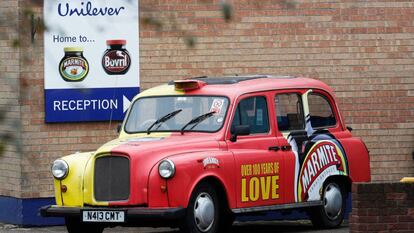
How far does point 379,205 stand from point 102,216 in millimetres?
2767

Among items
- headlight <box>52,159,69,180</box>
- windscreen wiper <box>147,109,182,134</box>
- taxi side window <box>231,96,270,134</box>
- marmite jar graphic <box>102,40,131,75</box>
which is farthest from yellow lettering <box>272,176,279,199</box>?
marmite jar graphic <box>102,40,131,75</box>

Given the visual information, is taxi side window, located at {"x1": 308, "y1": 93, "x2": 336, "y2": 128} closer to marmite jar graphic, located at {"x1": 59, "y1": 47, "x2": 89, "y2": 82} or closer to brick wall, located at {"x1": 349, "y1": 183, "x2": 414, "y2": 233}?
brick wall, located at {"x1": 349, "y1": 183, "x2": 414, "y2": 233}

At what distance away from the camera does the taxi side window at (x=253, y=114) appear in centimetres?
1270

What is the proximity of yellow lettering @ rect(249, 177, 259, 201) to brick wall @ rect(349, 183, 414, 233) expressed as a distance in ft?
5.35

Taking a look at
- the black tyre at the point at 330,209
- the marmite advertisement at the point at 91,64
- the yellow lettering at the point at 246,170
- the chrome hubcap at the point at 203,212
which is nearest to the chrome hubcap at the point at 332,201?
the black tyre at the point at 330,209

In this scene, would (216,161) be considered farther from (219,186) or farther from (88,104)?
(88,104)

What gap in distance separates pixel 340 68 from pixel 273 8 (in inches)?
48.9

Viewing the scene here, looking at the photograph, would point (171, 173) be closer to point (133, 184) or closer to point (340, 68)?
point (133, 184)

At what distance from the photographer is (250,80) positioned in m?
13.2

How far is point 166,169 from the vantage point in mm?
11391

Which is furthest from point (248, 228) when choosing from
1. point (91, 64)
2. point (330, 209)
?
point (91, 64)

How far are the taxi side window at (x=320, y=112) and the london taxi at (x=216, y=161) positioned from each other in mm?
12

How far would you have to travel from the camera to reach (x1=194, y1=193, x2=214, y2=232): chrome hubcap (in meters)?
11.7

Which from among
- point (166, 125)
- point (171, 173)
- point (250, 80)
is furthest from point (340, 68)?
point (171, 173)
